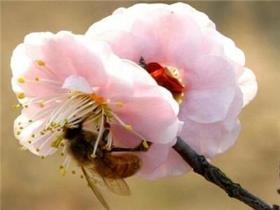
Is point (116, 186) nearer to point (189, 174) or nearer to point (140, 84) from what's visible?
point (140, 84)

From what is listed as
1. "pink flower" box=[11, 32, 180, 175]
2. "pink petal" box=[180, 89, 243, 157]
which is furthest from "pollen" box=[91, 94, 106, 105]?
"pink petal" box=[180, 89, 243, 157]

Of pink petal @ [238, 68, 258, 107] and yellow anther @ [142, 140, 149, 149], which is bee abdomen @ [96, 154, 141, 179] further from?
pink petal @ [238, 68, 258, 107]

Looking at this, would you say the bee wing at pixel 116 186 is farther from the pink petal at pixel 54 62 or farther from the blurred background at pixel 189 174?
the blurred background at pixel 189 174

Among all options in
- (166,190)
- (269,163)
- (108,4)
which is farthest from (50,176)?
(108,4)

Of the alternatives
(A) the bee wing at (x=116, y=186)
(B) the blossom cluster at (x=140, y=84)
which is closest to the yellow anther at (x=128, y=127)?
(B) the blossom cluster at (x=140, y=84)

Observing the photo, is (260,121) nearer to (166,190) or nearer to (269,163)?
(269,163)
